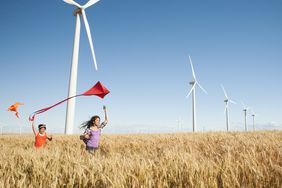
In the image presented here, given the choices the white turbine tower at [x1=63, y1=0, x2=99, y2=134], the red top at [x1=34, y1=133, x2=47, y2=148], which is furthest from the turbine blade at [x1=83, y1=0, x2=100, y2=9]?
the red top at [x1=34, y1=133, x2=47, y2=148]

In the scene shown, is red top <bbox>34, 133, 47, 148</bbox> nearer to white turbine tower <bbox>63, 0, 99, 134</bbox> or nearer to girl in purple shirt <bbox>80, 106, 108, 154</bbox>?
girl in purple shirt <bbox>80, 106, 108, 154</bbox>

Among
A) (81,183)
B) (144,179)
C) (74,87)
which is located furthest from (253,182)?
(74,87)

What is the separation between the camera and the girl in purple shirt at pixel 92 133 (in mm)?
8234

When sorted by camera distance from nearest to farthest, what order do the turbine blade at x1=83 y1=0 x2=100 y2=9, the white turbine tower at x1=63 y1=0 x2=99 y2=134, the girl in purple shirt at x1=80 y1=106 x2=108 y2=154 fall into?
the girl in purple shirt at x1=80 y1=106 x2=108 y2=154
the white turbine tower at x1=63 y1=0 x2=99 y2=134
the turbine blade at x1=83 y1=0 x2=100 y2=9

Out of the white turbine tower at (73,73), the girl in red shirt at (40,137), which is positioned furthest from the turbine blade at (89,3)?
the girl in red shirt at (40,137)

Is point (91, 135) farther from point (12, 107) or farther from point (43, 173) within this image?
point (43, 173)

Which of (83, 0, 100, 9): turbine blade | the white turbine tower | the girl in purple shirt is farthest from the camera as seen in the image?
(83, 0, 100, 9): turbine blade

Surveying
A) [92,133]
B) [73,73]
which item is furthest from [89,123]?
[73,73]

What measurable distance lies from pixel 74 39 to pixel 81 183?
25052 millimetres

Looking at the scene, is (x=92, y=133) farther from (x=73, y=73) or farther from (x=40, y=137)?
(x=73, y=73)

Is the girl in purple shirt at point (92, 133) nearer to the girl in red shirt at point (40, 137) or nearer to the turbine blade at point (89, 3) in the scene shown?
the girl in red shirt at point (40, 137)

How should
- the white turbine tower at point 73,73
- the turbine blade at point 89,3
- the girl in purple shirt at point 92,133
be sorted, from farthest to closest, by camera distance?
the turbine blade at point 89,3, the white turbine tower at point 73,73, the girl in purple shirt at point 92,133

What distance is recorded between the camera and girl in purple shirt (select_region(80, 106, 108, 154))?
8.23 meters

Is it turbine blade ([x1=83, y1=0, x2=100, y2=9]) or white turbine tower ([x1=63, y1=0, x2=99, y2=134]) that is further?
turbine blade ([x1=83, y1=0, x2=100, y2=9])
